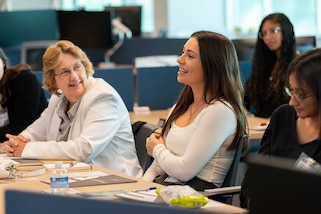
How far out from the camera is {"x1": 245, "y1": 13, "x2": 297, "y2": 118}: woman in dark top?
5164 mm

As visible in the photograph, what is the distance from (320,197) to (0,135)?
11.0 ft

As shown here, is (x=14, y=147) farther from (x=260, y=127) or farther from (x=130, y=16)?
(x=130, y=16)

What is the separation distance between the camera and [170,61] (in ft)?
21.3

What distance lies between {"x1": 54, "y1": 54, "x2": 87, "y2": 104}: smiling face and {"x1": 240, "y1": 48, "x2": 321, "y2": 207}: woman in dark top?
4.12 ft

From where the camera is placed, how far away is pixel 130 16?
30.9 ft

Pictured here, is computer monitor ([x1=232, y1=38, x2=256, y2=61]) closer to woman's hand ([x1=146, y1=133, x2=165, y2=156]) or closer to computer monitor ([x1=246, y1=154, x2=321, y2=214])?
woman's hand ([x1=146, y1=133, x2=165, y2=156])

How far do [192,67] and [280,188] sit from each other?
2.01 m

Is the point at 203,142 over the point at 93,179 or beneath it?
over

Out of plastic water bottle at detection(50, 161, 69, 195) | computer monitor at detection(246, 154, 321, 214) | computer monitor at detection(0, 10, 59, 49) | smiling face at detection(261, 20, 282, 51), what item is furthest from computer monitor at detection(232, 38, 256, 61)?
computer monitor at detection(246, 154, 321, 214)

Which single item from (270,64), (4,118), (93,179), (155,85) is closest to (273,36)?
(270,64)

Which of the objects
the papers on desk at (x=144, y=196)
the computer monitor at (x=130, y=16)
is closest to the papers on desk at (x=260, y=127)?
the papers on desk at (x=144, y=196)

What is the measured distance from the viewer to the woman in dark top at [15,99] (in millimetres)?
4531

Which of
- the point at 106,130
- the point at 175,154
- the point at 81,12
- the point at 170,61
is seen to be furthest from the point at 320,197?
the point at 81,12

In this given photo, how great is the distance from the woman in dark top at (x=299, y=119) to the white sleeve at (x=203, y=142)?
27 centimetres
